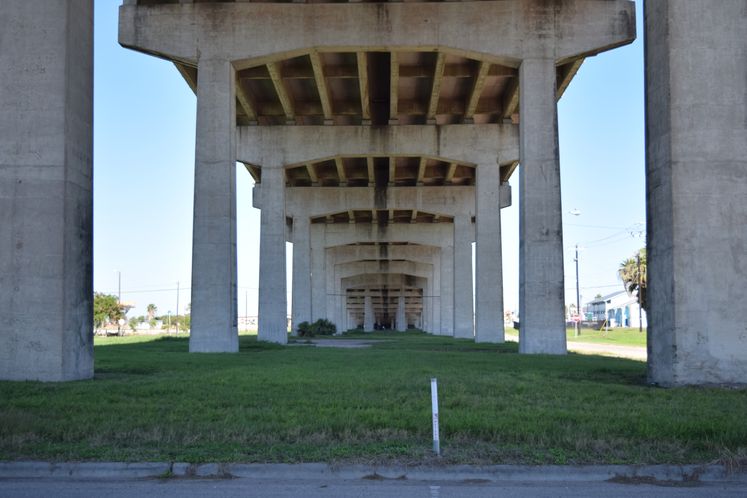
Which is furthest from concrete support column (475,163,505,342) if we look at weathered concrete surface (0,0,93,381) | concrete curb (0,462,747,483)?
concrete curb (0,462,747,483)

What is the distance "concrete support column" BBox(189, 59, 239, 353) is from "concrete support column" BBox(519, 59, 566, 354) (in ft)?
37.6

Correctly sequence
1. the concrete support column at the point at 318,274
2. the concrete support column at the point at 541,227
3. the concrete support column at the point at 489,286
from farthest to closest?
the concrete support column at the point at 318,274 < the concrete support column at the point at 489,286 < the concrete support column at the point at 541,227

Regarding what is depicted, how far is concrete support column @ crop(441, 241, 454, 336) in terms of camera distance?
246 ft

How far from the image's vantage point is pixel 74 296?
635 inches

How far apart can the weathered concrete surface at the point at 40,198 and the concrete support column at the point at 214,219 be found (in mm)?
13018

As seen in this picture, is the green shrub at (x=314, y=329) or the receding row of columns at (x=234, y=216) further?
the green shrub at (x=314, y=329)

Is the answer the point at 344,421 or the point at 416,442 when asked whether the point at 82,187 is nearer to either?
the point at 344,421

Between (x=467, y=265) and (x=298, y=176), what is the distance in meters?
14.5

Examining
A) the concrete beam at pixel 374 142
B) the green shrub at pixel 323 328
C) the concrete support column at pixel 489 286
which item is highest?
the concrete beam at pixel 374 142

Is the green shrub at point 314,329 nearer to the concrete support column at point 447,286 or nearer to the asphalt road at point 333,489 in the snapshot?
the concrete support column at point 447,286

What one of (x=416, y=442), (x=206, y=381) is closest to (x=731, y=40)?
(x=416, y=442)

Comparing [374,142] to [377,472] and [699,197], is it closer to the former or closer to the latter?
[699,197]

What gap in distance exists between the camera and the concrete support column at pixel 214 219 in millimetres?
29500

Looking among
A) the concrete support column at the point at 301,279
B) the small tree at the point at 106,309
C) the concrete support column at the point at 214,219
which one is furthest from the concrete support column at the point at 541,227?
the small tree at the point at 106,309
